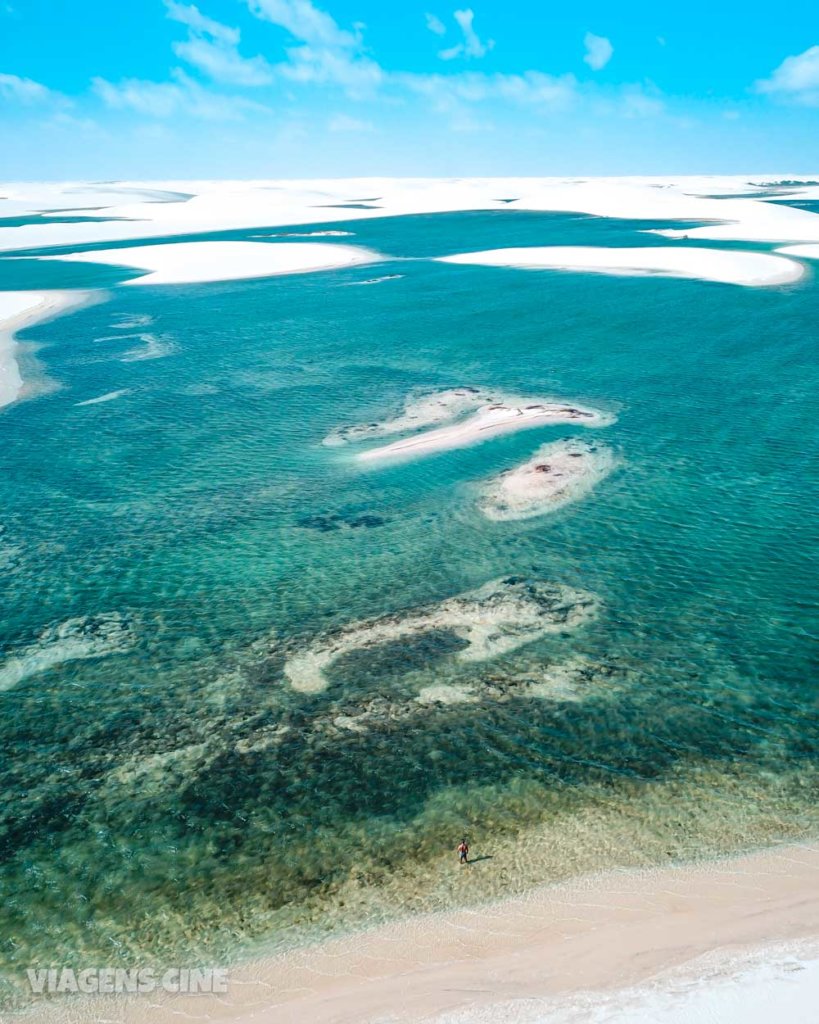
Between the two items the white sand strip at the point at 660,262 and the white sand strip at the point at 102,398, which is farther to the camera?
the white sand strip at the point at 660,262

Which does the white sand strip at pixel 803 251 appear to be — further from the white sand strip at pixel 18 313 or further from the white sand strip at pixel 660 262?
the white sand strip at pixel 18 313

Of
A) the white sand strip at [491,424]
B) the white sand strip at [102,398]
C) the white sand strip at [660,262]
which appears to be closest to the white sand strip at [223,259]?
the white sand strip at [660,262]

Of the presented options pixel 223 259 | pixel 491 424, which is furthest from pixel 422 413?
pixel 223 259

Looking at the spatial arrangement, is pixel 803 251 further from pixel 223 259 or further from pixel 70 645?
pixel 70 645

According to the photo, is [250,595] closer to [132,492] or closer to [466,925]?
[132,492]

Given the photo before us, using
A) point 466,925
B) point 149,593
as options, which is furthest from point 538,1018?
point 149,593

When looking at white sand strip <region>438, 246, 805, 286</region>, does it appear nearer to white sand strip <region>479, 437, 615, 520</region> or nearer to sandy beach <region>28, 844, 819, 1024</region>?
white sand strip <region>479, 437, 615, 520</region>

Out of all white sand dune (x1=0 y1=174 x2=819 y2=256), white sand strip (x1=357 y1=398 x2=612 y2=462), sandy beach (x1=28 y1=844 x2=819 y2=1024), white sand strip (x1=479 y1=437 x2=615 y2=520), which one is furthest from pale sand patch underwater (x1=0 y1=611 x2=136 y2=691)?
white sand dune (x1=0 y1=174 x2=819 y2=256)
